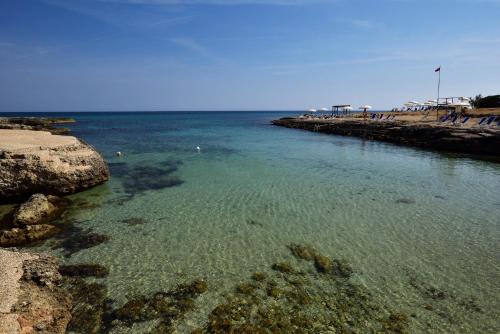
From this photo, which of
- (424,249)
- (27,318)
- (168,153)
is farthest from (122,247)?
(168,153)

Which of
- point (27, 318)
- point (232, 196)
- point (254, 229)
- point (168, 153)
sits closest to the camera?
point (27, 318)

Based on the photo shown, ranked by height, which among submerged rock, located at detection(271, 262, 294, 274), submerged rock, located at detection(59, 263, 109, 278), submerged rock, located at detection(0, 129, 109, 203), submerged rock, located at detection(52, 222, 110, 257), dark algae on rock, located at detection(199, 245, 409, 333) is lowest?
dark algae on rock, located at detection(199, 245, 409, 333)

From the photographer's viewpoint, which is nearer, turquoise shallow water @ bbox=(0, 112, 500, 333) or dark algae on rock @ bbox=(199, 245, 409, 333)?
dark algae on rock @ bbox=(199, 245, 409, 333)

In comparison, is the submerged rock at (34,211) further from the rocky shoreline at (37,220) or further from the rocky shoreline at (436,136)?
the rocky shoreline at (436,136)

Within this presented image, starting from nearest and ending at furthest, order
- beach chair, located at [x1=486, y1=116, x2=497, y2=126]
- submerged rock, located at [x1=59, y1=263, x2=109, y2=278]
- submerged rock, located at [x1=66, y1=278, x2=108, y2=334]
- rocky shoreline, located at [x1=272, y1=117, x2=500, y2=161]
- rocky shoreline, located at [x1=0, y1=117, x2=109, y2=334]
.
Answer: rocky shoreline, located at [x1=0, y1=117, x2=109, y2=334] → submerged rock, located at [x1=66, y1=278, x2=108, y2=334] → submerged rock, located at [x1=59, y1=263, x2=109, y2=278] → rocky shoreline, located at [x1=272, y1=117, x2=500, y2=161] → beach chair, located at [x1=486, y1=116, x2=497, y2=126]

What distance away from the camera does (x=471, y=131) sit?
89.6 ft

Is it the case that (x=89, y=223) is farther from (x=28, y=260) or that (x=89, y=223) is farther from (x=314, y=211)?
(x=314, y=211)

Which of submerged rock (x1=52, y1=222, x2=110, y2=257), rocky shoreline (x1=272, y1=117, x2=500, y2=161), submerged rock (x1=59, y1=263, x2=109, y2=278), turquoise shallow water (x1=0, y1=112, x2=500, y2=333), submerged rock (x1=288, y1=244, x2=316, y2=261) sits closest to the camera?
turquoise shallow water (x1=0, y1=112, x2=500, y2=333)

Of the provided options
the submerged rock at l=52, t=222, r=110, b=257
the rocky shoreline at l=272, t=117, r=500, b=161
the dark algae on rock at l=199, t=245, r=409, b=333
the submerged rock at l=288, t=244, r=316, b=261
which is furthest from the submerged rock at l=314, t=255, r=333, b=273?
the rocky shoreline at l=272, t=117, r=500, b=161

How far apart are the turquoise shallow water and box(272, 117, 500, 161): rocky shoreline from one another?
8213 mm

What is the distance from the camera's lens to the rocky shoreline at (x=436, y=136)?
25281 millimetres

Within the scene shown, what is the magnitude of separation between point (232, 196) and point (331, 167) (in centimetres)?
922

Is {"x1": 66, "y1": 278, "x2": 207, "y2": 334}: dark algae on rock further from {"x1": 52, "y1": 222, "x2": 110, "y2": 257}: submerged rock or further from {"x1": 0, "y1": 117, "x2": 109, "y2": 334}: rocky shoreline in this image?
{"x1": 52, "y1": 222, "x2": 110, "y2": 257}: submerged rock

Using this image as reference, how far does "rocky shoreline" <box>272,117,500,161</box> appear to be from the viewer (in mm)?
25281
